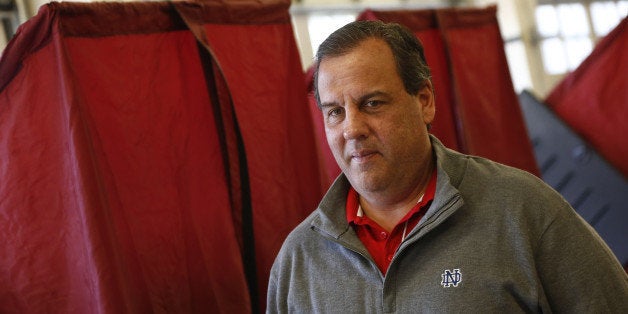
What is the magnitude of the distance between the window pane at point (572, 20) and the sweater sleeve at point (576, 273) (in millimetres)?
4495

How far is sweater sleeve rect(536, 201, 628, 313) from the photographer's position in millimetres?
1146

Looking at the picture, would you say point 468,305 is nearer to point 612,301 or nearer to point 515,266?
point 515,266

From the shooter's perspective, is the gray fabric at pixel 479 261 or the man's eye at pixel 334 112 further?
the man's eye at pixel 334 112

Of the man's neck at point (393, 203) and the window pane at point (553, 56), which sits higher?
the window pane at point (553, 56)

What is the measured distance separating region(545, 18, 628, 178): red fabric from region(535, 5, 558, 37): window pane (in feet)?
6.86

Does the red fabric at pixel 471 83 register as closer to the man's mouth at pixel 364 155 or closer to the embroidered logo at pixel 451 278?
the man's mouth at pixel 364 155

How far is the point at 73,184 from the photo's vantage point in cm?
158

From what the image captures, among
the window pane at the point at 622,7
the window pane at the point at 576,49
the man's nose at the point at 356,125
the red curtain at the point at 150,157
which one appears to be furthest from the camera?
the window pane at the point at 622,7

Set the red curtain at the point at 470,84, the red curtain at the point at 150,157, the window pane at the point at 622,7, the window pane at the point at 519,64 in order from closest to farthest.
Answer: the red curtain at the point at 150,157, the red curtain at the point at 470,84, the window pane at the point at 519,64, the window pane at the point at 622,7

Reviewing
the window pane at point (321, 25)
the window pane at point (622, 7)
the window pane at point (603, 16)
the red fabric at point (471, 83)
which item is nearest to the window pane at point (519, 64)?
the window pane at point (603, 16)

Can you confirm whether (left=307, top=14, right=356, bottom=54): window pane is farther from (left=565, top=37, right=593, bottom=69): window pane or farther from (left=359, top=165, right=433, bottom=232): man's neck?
(left=359, top=165, right=433, bottom=232): man's neck

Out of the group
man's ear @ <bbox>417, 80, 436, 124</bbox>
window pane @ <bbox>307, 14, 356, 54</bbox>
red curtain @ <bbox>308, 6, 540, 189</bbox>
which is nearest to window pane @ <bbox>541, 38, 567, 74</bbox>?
window pane @ <bbox>307, 14, 356, 54</bbox>

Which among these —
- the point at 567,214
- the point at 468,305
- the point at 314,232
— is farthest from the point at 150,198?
the point at 567,214

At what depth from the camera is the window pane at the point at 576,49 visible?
17.4 feet
